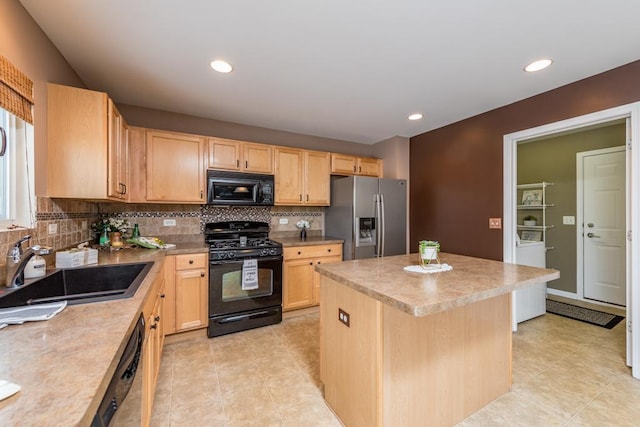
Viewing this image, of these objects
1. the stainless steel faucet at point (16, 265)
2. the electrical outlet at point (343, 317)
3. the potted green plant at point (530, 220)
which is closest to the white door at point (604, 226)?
the potted green plant at point (530, 220)

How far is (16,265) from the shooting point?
4.32 feet

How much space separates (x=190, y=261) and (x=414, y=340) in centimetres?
212

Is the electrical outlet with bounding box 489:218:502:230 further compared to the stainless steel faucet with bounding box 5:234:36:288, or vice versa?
the electrical outlet with bounding box 489:218:502:230

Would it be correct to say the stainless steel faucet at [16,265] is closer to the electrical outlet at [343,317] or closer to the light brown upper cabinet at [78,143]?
the light brown upper cabinet at [78,143]

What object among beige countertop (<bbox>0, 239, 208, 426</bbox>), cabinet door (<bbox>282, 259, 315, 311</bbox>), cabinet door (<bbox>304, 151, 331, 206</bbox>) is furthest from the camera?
cabinet door (<bbox>304, 151, 331, 206</bbox>)

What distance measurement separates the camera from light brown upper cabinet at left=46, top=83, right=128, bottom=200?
1.77m

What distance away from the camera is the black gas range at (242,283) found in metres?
2.70

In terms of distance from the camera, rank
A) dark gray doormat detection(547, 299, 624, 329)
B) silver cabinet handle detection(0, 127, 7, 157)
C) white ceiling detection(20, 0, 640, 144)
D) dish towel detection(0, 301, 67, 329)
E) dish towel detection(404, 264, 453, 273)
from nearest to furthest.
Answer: dish towel detection(0, 301, 67, 329) < silver cabinet handle detection(0, 127, 7, 157) < white ceiling detection(20, 0, 640, 144) < dish towel detection(404, 264, 453, 273) < dark gray doormat detection(547, 299, 624, 329)

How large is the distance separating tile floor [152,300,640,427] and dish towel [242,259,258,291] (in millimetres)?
497

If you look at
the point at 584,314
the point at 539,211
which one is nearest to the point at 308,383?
the point at 584,314

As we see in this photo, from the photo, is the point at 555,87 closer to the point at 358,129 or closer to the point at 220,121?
the point at 358,129

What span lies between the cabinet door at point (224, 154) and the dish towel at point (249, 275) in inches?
43.9

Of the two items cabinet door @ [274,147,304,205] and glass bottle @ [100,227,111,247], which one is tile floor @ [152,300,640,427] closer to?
glass bottle @ [100,227,111,247]

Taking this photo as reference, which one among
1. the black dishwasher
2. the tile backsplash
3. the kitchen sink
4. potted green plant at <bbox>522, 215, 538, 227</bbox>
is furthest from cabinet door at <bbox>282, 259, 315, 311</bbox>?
potted green plant at <bbox>522, 215, 538, 227</bbox>
